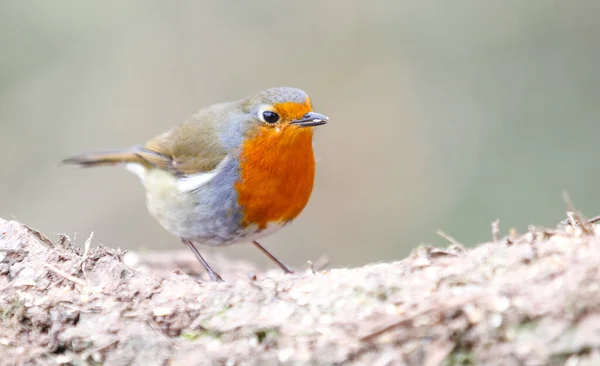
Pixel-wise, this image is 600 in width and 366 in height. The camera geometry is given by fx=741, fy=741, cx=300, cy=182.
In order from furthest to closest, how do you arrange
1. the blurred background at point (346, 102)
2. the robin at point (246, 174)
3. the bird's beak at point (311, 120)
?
1. the blurred background at point (346, 102)
2. the robin at point (246, 174)
3. the bird's beak at point (311, 120)

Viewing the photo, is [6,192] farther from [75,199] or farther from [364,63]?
[364,63]

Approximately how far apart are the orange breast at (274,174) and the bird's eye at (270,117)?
0.06 metres

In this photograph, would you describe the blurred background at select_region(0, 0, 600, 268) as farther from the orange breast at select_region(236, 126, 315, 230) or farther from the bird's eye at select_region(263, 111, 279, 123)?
the bird's eye at select_region(263, 111, 279, 123)

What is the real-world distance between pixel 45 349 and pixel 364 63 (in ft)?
24.1

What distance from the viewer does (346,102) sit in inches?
389

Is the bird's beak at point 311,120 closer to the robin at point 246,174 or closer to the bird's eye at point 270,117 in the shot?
the robin at point 246,174

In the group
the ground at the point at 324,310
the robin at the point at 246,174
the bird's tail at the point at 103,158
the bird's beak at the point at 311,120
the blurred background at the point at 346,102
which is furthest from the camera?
the blurred background at the point at 346,102

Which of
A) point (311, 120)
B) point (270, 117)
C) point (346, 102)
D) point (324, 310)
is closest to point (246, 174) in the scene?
point (270, 117)

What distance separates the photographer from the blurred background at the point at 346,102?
8.38m

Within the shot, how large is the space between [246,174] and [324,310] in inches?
77.1

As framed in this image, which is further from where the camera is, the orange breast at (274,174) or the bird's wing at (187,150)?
the bird's wing at (187,150)

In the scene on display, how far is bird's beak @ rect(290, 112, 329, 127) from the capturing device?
184 inches

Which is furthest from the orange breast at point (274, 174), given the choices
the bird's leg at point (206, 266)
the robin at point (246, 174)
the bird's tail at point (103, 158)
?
the bird's tail at point (103, 158)

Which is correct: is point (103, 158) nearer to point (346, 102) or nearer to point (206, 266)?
point (206, 266)
